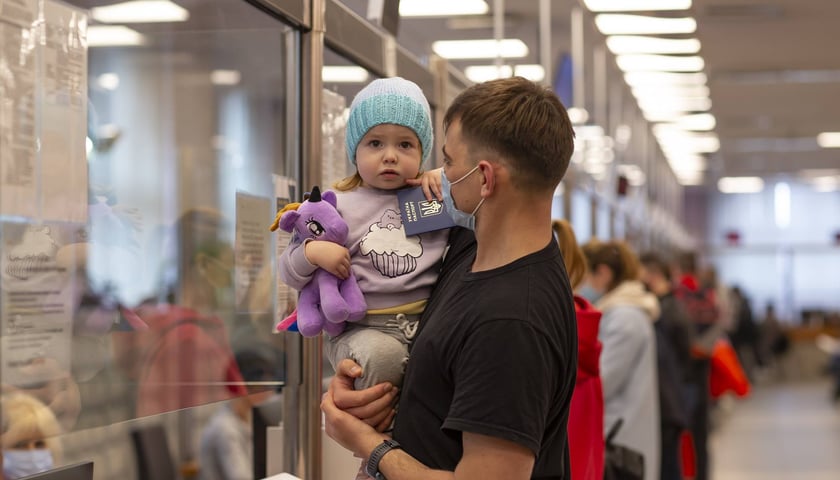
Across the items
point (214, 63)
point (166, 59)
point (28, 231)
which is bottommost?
point (28, 231)

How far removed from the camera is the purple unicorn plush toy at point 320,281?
179 cm

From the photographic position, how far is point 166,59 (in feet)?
27.0

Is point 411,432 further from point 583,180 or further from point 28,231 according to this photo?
point 583,180

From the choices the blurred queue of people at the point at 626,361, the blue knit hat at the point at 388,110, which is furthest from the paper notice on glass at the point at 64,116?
the blurred queue of people at the point at 626,361

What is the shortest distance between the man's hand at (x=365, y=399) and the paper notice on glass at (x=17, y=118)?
59cm

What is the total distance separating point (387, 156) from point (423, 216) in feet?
0.43

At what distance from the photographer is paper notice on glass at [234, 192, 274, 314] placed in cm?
242

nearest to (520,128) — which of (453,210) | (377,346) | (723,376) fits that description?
(453,210)

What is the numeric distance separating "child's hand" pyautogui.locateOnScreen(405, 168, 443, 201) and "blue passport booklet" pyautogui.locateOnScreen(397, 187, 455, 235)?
1 cm

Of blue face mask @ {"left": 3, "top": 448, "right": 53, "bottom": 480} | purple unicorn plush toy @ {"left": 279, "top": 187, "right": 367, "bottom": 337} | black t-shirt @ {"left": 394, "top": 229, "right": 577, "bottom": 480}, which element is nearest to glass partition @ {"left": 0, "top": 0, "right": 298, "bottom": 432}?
blue face mask @ {"left": 3, "top": 448, "right": 53, "bottom": 480}

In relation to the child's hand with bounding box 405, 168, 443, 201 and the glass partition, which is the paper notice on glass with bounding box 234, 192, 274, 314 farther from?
the child's hand with bounding box 405, 168, 443, 201

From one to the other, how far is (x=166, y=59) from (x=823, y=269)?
18775 mm

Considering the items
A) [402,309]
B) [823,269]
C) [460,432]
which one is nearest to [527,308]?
[460,432]

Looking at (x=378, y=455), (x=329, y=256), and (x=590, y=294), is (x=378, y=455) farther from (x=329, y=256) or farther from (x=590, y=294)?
(x=590, y=294)
